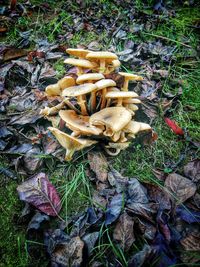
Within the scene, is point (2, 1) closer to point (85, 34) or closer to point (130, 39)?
point (85, 34)

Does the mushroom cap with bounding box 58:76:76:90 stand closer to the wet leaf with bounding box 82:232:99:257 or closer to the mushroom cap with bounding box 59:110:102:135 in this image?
the mushroom cap with bounding box 59:110:102:135

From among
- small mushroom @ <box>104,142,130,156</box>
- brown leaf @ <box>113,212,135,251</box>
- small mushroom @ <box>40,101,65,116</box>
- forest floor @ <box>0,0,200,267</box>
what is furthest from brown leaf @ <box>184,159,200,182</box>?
small mushroom @ <box>40,101,65,116</box>

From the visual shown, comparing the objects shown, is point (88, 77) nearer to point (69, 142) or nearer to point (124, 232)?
point (69, 142)

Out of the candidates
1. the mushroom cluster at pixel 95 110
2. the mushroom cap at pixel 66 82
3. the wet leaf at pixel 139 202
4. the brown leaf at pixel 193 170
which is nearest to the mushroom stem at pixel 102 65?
the mushroom cluster at pixel 95 110

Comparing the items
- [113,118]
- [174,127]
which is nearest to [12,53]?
[113,118]

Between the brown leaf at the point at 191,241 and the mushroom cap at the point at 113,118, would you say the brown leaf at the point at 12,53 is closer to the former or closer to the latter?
the mushroom cap at the point at 113,118
